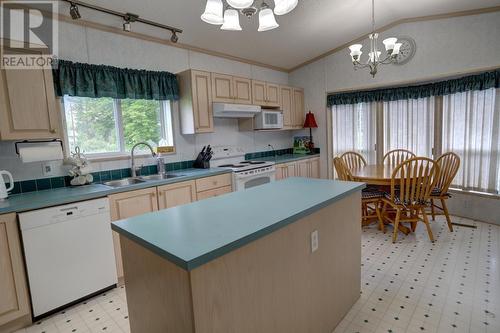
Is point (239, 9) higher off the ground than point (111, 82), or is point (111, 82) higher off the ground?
point (239, 9)

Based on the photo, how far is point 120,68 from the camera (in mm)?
2887

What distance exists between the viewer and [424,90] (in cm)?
392

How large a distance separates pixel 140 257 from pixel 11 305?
1.48 m

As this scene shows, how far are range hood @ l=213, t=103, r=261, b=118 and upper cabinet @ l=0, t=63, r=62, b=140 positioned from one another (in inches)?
69.5

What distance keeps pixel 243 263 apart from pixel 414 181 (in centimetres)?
254

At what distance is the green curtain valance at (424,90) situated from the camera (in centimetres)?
337

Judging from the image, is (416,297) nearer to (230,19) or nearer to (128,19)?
(230,19)

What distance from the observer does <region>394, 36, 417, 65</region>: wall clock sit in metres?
3.85

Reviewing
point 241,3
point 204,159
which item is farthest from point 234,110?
point 241,3

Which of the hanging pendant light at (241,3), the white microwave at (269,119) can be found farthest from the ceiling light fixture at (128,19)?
the white microwave at (269,119)

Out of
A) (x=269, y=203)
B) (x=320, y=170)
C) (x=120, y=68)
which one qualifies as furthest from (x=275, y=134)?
(x=269, y=203)

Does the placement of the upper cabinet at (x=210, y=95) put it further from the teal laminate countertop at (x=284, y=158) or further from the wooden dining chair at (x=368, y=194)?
the wooden dining chair at (x=368, y=194)

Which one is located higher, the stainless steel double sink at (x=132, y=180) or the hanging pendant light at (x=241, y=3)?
the hanging pendant light at (x=241, y=3)

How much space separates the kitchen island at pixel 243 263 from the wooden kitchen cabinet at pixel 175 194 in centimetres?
117
